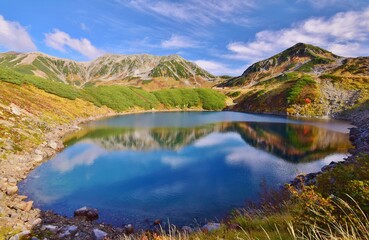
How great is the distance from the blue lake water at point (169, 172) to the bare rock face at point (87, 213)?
52cm

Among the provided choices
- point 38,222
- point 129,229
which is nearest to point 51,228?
point 38,222

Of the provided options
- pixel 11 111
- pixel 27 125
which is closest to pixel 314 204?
pixel 27 125

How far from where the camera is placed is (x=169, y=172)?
29.4m

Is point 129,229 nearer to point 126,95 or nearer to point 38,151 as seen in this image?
point 38,151

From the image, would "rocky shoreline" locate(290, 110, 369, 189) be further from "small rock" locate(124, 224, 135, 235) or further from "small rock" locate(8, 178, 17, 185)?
"small rock" locate(8, 178, 17, 185)

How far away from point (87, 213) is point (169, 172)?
12038 mm

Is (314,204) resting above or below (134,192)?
above

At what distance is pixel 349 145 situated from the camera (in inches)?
1635

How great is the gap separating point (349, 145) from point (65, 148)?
156ft

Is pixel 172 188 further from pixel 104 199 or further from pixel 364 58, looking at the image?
pixel 364 58

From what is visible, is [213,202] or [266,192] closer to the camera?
[213,202]

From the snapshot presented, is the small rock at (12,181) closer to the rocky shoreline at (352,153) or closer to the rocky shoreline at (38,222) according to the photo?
the rocky shoreline at (38,222)

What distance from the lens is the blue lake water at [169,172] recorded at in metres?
20.4

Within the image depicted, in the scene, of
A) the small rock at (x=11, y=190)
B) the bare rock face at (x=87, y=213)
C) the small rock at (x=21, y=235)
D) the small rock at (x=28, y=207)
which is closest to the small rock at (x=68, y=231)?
the small rock at (x=21, y=235)
